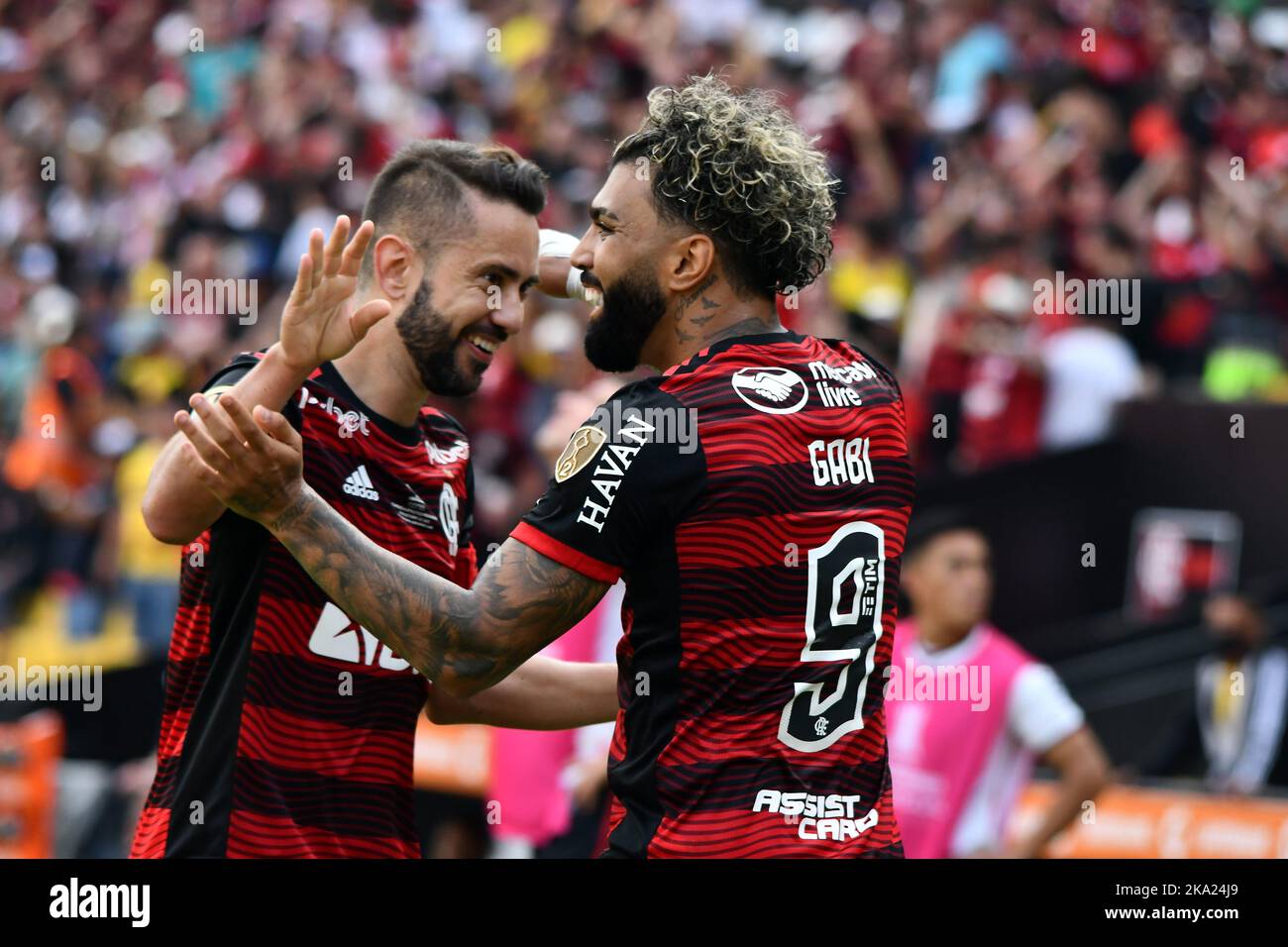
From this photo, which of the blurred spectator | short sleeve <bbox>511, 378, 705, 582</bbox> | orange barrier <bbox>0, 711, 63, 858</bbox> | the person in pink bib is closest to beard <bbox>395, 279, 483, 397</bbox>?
short sleeve <bbox>511, 378, 705, 582</bbox>

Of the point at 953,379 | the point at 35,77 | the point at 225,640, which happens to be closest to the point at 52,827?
the point at 953,379

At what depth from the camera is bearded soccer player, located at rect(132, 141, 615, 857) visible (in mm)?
3977

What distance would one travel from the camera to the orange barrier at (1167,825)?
782cm

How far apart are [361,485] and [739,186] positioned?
1136 millimetres

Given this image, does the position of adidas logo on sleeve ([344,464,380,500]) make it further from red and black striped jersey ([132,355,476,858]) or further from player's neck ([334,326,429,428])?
player's neck ([334,326,429,428])

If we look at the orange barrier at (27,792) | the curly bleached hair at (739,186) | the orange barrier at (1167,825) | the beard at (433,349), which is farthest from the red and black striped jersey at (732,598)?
the orange barrier at (27,792)

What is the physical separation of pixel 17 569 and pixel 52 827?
3.92 meters

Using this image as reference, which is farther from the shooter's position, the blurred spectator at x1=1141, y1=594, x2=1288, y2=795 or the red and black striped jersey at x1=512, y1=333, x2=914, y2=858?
the blurred spectator at x1=1141, y1=594, x2=1288, y2=795

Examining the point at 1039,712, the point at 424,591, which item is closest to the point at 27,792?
the point at 1039,712

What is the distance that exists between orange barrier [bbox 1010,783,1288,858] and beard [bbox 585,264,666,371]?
4.61m

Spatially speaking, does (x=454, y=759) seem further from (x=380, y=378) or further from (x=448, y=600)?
(x=448, y=600)

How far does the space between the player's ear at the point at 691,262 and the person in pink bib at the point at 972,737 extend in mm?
3960

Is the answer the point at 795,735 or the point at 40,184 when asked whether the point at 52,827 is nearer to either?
the point at 795,735

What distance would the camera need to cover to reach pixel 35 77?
765 inches
